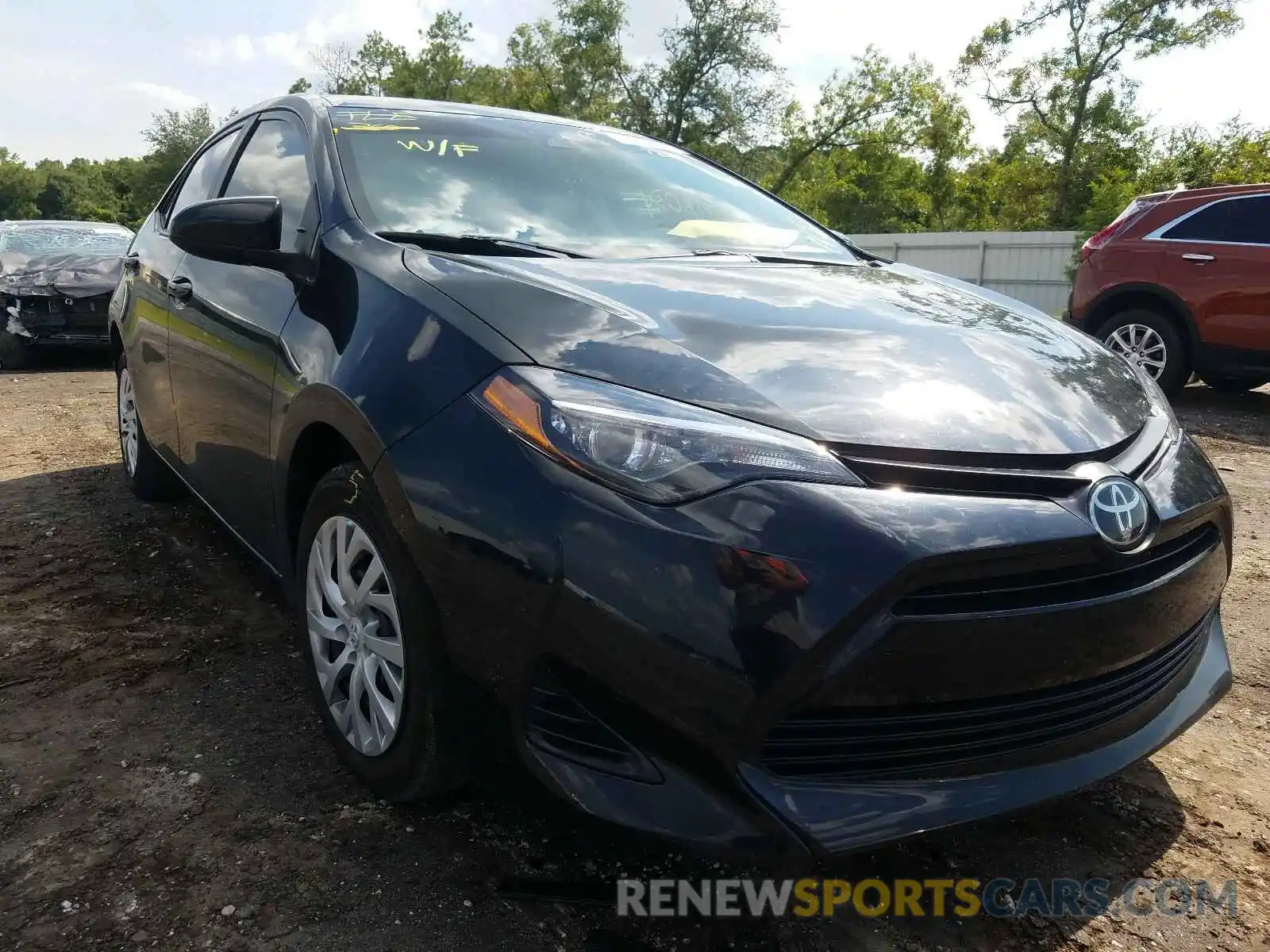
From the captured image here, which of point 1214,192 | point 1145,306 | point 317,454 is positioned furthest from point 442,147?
point 1214,192

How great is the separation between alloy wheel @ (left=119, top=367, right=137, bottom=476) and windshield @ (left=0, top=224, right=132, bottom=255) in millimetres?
5531

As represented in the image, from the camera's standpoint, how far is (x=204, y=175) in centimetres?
381

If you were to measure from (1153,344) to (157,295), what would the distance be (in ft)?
22.7

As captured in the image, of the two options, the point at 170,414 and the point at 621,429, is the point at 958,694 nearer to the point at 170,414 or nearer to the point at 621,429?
the point at 621,429

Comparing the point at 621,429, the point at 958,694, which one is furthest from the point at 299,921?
the point at 958,694

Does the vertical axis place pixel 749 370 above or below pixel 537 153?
below

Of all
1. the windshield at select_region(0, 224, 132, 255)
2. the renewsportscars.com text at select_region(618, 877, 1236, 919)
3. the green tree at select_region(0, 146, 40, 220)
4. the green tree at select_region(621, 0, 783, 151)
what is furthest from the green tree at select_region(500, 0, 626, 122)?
the green tree at select_region(0, 146, 40, 220)

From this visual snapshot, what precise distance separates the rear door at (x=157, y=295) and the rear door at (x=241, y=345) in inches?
6.9

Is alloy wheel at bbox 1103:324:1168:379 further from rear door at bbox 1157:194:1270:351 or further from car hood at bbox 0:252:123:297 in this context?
car hood at bbox 0:252:123:297

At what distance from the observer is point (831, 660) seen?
4.75ft

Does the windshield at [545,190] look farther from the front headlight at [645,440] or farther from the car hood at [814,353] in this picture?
the front headlight at [645,440]

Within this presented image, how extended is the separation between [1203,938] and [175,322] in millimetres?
3281

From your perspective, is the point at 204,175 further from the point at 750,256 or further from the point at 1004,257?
the point at 1004,257

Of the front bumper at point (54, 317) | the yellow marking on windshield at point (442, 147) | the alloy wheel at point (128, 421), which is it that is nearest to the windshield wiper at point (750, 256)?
the yellow marking on windshield at point (442, 147)
